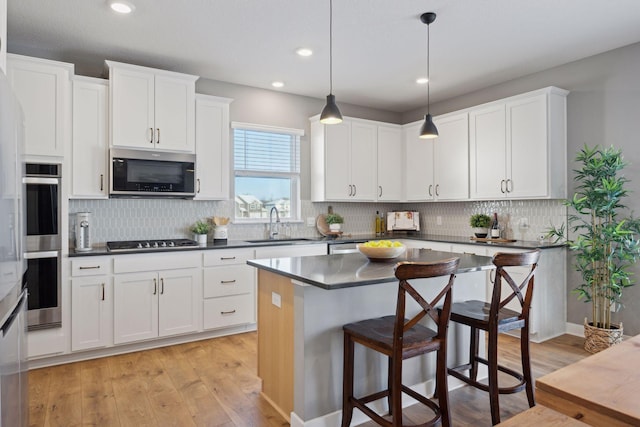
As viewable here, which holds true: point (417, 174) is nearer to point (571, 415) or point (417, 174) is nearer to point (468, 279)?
point (468, 279)

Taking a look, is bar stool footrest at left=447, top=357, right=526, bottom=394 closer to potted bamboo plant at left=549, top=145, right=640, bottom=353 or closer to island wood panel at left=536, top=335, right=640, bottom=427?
island wood panel at left=536, top=335, right=640, bottom=427

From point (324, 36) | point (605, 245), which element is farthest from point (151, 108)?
point (605, 245)

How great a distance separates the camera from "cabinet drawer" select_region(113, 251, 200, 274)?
Result: 3.51 metres

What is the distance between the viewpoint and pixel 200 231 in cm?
421

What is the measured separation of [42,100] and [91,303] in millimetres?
1695

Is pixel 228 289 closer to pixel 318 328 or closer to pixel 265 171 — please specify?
pixel 265 171

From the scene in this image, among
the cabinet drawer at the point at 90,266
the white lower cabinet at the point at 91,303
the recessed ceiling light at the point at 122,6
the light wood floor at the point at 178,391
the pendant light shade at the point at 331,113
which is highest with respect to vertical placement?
the recessed ceiling light at the point at 122,6

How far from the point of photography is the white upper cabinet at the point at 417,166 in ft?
17.4

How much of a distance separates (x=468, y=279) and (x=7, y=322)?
2.66 metres

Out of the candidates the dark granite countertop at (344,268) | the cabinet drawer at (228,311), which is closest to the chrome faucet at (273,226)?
the cabinet drawer at (228,311)

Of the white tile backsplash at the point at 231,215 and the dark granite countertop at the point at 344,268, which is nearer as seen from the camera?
the dark granite countertop at the point at 344,268

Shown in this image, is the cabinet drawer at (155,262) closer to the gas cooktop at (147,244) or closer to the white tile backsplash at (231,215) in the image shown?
the gas cooktop at (147,244)

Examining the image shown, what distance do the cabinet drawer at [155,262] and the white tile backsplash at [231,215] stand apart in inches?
23.9

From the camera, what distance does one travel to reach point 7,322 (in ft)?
4.84
